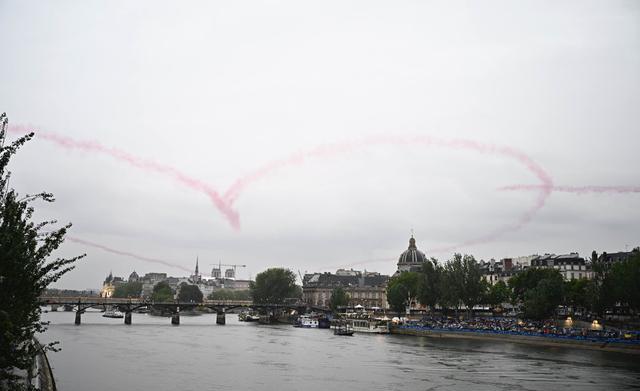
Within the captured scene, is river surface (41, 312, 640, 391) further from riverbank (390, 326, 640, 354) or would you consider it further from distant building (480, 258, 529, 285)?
distant building (480, 258, 529, 285)

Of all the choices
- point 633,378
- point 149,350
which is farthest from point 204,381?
point 633,378

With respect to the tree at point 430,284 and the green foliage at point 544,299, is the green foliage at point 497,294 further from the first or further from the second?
the green foliage at point 544,299

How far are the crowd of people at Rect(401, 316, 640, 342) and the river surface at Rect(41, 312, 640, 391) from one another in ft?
16.8

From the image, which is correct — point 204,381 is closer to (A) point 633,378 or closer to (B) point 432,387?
(B) point 432,387

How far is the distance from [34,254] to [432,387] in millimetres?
39148

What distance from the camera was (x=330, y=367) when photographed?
65125 mm

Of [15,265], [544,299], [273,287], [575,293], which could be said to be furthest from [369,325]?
[15,265]

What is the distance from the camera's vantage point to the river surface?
51.2 metres

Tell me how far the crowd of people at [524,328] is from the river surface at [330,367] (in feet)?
16.8

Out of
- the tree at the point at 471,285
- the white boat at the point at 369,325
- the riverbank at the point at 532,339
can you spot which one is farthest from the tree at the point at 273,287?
the tree at the point at 471,285

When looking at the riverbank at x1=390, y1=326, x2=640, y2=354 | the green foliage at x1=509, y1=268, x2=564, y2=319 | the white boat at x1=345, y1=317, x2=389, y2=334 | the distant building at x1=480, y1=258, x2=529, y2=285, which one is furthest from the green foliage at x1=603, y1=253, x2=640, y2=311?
the distant building at x1=480, y1=258, x2=529, y2=285

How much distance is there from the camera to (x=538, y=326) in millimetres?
103000

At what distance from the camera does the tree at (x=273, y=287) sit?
639 feet

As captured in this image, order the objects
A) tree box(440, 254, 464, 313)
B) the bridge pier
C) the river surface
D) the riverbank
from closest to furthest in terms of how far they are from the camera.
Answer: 1. the river surface
2. the riverbank
3. tree box(440, 254, 464, 313)
4. the bridge pier
